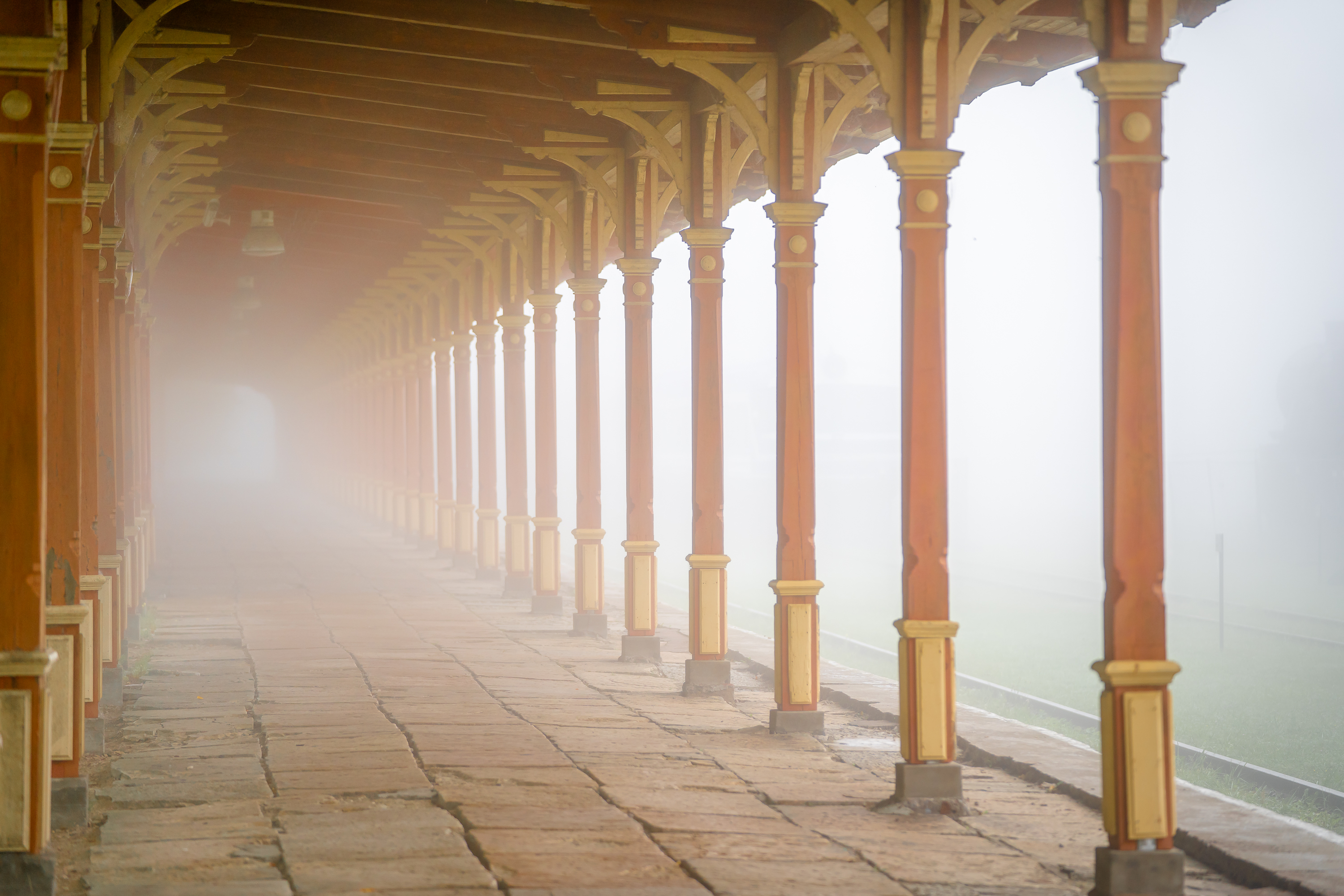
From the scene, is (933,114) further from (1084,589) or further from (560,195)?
(1084,589)

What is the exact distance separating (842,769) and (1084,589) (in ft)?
92.2

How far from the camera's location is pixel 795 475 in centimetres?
833

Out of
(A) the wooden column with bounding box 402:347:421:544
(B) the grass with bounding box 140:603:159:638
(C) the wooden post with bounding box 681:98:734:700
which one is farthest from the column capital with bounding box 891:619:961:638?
(A) the wooden column with bounding box 402:347:421:544

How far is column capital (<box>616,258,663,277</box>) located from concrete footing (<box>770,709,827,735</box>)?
423 centimetres

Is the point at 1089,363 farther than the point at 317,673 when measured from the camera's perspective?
Yes

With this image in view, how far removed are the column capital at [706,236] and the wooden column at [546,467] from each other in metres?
5.63

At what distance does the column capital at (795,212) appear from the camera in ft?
26.8

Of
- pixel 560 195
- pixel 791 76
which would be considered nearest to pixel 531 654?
pixel 560 195

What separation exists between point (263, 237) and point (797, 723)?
8.39m

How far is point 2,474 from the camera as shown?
15.8 ft

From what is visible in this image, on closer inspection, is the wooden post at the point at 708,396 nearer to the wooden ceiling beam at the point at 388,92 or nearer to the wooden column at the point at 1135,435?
the wooden ceiling beam at the point at 388,92

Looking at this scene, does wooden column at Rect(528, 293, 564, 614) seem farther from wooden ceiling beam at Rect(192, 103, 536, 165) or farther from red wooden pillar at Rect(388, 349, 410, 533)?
red wooden pillar at Rect(388, 349, 410, 533)

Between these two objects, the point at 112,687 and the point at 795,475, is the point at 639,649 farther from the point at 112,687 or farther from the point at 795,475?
the point at 112,687

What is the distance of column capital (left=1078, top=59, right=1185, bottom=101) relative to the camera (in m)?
5.11
